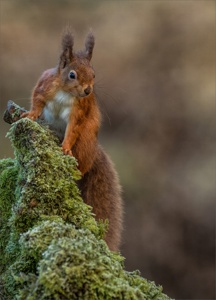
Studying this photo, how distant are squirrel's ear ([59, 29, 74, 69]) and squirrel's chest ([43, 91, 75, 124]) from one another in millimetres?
92

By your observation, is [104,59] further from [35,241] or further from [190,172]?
[35,241]

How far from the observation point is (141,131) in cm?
446

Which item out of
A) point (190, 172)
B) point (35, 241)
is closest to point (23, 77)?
point (190, 172)

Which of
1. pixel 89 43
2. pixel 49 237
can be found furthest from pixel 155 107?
pixel 49 237

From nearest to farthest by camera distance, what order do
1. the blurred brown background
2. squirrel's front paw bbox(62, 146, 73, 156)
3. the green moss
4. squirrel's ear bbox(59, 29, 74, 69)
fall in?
the green moss < squirrel's front paw bbox(62, 146, 73, 156) < squirrel's ear bbox(59, 29, 74, 69) < the blurred brown background

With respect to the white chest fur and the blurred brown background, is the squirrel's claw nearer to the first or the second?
the white chest fur

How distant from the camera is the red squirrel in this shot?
1.68 metres

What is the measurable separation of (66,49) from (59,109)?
0.18 meters

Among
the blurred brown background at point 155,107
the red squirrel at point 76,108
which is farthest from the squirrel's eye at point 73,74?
the blurred brown background at point 155,107

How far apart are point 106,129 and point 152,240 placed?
979 millimetres

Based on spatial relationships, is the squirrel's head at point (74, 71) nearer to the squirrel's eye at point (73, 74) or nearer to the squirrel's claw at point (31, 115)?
the squirrel's eye at point (73, 74)

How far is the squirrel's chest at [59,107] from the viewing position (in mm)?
1713

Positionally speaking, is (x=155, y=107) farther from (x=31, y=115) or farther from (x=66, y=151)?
(x=66, y=151)

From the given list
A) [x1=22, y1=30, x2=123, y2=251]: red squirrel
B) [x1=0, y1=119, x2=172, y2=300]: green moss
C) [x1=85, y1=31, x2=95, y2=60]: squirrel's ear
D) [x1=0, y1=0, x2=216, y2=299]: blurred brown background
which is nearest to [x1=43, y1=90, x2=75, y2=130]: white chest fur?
[x1=22, y1=30, x2=123, y2=251]: red squirrel
